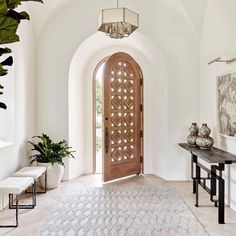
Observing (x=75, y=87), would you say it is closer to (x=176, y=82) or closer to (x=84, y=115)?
(x=84, y=115)

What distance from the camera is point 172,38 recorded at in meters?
5.14

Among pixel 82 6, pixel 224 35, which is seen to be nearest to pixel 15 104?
pixel 82 6

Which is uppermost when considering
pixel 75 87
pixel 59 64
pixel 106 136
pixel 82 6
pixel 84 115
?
pixel 82 6

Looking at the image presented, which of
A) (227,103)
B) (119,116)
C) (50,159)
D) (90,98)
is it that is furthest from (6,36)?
(90,98)

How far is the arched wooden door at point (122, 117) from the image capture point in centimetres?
534

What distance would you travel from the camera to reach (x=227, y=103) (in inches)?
150

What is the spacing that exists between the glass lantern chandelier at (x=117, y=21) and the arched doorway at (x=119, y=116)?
125 centimetres

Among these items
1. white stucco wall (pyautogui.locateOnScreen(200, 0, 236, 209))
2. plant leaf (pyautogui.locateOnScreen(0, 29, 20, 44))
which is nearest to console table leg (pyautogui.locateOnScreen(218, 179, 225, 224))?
white stucco wall (pyautogui.locateOnScreen(200, 0, 236, 209))

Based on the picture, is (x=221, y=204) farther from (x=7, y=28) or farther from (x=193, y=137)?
(x=7, y=28)

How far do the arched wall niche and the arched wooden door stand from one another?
18 cm

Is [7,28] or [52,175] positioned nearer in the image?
[7,28]

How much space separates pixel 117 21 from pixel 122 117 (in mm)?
2332

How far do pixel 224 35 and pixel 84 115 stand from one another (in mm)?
3218

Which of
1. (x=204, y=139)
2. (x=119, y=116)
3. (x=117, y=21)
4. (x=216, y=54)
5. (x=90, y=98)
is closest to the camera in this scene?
(x=117, y=21)
